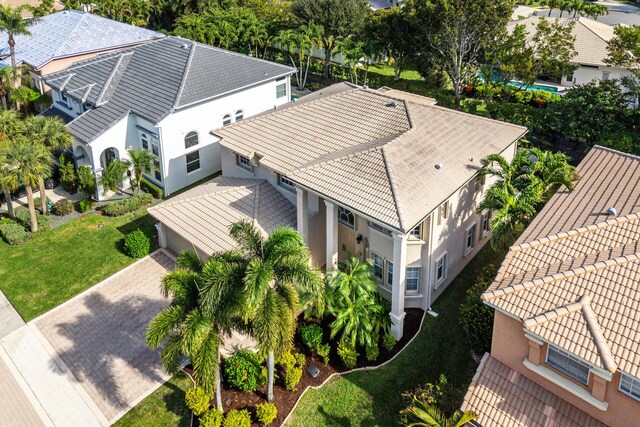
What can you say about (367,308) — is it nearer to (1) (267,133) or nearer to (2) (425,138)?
(2) (425,138)

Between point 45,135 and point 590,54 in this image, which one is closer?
point 45,135

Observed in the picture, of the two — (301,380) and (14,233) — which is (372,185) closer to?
(301,380)

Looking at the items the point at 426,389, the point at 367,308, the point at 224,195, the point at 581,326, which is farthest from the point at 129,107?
the point at 581,326

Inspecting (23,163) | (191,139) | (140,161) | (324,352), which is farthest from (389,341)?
(23,163)

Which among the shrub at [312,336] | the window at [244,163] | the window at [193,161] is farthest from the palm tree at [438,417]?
the window at [193,161]

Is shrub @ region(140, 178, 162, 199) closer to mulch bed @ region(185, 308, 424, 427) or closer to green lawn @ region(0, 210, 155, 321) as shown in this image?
green lawn @ region(0, 210, 155, 321)

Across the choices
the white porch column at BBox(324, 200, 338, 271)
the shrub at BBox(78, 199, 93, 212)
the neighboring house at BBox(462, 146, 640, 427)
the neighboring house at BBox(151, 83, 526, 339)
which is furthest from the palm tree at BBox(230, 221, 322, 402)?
the shrub at BBox(78, 199, 93, 212)
